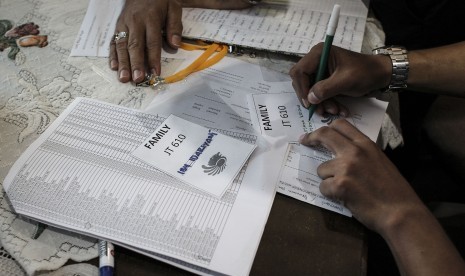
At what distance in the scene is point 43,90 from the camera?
734mm

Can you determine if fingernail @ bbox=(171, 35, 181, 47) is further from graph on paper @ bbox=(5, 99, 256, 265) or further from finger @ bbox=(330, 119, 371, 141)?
finger @ bbox=(330, 119, 371, 141)

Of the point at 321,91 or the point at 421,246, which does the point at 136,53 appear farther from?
the point at 421,246

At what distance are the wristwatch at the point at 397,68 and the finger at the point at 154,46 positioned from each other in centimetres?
45

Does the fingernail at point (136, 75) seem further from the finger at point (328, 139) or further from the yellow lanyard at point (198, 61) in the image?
the finger at point (328, 139)

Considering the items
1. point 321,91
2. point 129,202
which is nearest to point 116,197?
point 129,202

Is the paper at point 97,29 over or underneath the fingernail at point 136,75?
over

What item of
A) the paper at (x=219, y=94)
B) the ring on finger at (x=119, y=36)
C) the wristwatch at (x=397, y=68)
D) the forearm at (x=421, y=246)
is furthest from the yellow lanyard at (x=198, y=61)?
the forearm at (x=421, y=246)

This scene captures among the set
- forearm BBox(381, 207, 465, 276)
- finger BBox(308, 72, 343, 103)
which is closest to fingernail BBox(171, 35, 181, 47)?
finger BBox(308, 72, 343, 103)

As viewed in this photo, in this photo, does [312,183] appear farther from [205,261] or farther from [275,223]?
[205,261]

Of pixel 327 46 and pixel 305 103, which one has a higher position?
pixel 327 46

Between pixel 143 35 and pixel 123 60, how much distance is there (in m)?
0.08

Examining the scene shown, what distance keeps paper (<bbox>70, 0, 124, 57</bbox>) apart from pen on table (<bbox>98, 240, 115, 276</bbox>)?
0.45 metres

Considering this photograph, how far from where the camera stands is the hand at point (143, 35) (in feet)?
2.51

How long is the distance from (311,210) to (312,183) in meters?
0.04
